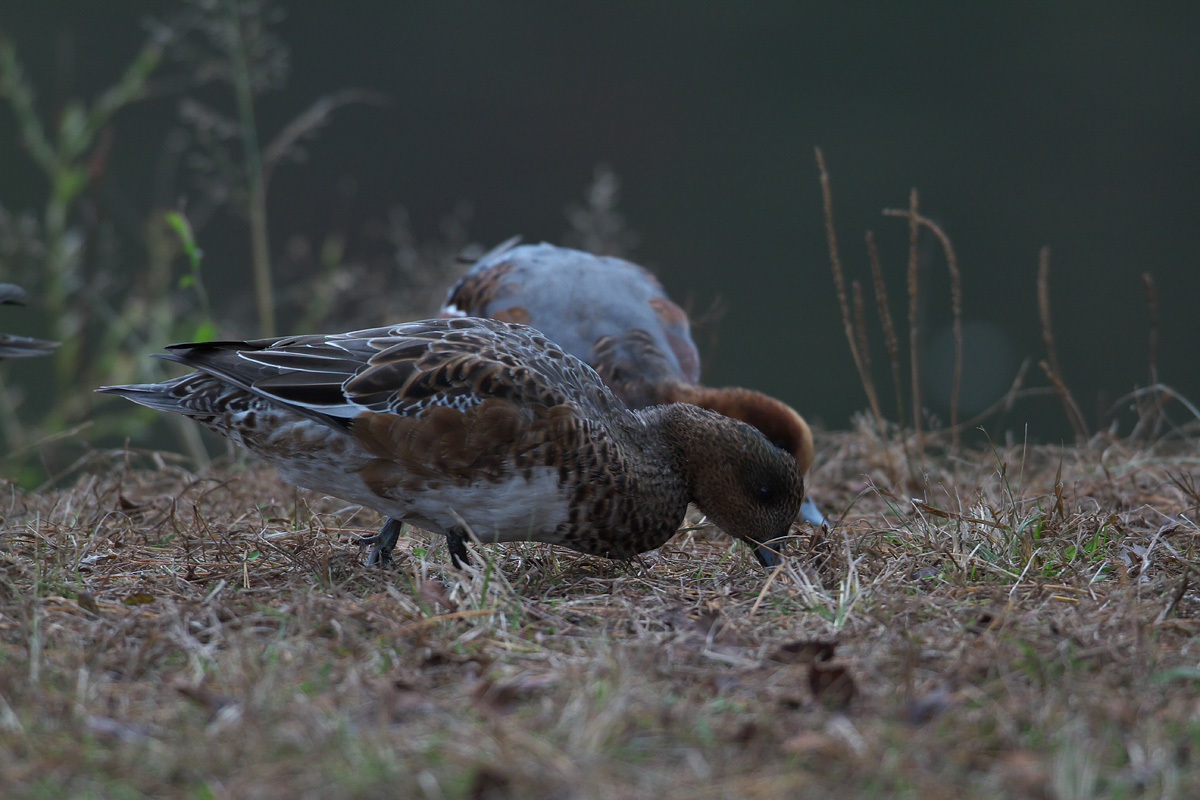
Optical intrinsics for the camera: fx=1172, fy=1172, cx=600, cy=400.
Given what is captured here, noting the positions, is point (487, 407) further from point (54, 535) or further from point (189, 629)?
point (54, 535)

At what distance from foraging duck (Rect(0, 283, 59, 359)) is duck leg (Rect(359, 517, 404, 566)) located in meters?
1.28

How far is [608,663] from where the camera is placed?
7.16 ft

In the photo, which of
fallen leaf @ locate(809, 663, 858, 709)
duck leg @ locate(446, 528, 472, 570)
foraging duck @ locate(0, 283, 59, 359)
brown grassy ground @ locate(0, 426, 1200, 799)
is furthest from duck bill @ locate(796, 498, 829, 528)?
foraging duck @ locate(0, 283, 59, 359)

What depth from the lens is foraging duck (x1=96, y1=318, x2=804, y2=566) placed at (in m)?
2.96

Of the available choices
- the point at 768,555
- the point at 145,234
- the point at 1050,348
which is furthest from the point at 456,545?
the point at 145,234

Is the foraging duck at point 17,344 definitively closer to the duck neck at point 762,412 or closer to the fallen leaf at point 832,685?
the duck neck at point 762,412

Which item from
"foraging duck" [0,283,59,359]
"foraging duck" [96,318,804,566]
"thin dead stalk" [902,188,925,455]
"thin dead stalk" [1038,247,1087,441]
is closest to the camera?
"foraging duck" [96,318,804,566]

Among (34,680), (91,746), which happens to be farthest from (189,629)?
(91,746)

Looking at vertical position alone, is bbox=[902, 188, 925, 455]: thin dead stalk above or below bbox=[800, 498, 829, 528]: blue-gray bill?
above

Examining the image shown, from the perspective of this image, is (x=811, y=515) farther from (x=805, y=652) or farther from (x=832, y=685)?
(x=832, y=685)

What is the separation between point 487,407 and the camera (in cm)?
296

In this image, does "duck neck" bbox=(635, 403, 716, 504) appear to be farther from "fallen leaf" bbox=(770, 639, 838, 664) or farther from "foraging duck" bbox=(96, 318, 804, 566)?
"fallen leaf" bbox=(770, 639, 838, 664)

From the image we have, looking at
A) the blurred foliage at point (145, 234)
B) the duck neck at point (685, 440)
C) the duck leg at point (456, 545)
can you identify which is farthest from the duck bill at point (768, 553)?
the blurred foliage at point (145, 234)

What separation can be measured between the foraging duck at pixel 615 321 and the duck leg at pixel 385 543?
4.35 feet
